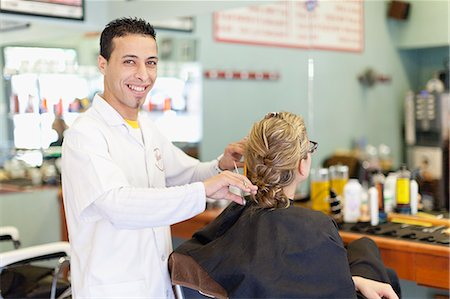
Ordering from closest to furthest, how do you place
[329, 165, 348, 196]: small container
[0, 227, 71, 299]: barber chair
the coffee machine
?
[0, 227, 71, 299]: barber chair → [329, 165, 348, 196]: small container → the coffee machine

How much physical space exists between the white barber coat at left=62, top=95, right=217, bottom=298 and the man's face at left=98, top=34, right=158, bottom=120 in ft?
0.17

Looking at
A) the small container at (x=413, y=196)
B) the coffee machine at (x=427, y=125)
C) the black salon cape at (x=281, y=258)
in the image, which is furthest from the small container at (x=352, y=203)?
the coffee machine at (x=427, y=125)

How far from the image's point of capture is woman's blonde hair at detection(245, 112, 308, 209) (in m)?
1.78

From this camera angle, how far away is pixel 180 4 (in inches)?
122

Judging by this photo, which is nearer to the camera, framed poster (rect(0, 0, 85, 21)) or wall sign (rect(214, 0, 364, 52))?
framed poster (rect(0, 0, 85, 21))

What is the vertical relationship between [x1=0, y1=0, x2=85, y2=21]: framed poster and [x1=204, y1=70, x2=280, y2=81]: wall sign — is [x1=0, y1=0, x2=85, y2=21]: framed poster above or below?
above

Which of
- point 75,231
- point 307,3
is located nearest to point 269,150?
A: point 75,231

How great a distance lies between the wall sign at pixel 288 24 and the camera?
4004mm

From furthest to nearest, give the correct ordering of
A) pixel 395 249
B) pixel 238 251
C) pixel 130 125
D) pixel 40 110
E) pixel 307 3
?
pixel 40 110
pixel 307 3
pixel 395 249
pixel 130 125
pixel 238 251

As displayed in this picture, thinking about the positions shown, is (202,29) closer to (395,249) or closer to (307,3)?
(307,3)

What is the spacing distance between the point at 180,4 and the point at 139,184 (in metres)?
1.55

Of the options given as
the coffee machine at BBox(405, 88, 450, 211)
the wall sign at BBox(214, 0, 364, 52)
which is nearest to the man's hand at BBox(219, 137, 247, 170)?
the wall sign at BBox(214, 0, 364, 52)

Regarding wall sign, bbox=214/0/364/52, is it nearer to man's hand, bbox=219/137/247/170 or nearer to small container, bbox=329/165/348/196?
small container, bbox=329/165/348/196

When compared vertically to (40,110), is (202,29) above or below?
above
